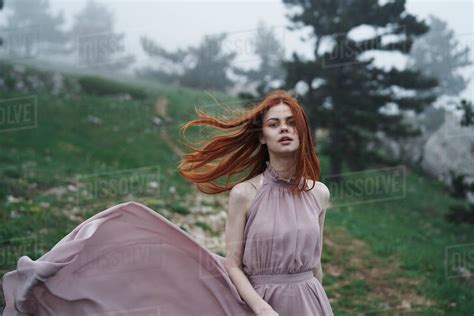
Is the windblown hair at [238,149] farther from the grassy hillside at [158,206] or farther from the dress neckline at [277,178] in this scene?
the grassy hillside at [158,206]

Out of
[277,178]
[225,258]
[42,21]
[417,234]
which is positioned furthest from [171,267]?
[42,21]

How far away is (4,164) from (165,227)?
835 centimetres

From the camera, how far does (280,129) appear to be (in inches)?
127

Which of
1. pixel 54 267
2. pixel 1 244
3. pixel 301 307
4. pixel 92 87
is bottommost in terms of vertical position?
pixel 1 244

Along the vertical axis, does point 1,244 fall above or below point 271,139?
below

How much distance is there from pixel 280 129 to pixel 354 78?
12.0 meters

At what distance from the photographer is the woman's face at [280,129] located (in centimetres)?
321

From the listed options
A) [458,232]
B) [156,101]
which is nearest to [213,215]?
[458,232]

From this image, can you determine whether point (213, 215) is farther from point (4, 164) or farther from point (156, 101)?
point (156, 101)

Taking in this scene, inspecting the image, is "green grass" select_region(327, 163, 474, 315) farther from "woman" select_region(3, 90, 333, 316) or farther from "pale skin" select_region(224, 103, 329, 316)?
"pale skin" select_region(224, 103, 329, 316)

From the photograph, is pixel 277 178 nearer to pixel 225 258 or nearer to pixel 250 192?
pixel 250 192

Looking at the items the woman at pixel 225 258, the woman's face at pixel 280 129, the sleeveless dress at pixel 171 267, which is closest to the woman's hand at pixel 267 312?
the woman at pixel 225 258

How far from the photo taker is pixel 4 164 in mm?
10672

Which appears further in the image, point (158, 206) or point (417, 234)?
point (417, 234)
